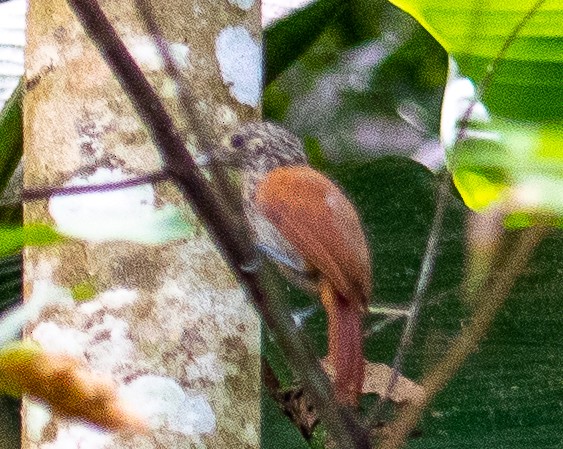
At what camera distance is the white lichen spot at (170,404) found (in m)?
1.12

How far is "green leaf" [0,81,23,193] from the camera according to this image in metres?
1.79

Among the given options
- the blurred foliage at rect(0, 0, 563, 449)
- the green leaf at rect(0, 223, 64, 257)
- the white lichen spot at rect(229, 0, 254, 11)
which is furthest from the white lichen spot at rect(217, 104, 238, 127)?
the green leaf at rect(0, 223, 64, 257)

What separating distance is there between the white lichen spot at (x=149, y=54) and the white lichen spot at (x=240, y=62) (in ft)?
0.20

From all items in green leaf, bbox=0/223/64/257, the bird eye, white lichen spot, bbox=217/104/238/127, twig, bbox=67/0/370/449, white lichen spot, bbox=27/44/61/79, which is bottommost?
the bird eye

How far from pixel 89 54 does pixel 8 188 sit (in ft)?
2.23

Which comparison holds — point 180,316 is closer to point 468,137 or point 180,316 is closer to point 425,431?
point 468,137

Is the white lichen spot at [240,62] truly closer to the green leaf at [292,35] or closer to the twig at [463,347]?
the green leaf at [292,35]

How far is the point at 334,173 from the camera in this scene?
2.07m

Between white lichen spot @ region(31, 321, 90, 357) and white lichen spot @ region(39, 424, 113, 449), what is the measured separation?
0.31 ft

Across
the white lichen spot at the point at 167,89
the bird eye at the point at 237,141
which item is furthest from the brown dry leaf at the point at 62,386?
the bird eye at the point at 237,141

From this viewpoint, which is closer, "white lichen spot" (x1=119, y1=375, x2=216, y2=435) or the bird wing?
"white lichen spot" (x1=119, y1=375, x2=216, y2=435)

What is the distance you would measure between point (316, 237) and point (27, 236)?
1.08 metres

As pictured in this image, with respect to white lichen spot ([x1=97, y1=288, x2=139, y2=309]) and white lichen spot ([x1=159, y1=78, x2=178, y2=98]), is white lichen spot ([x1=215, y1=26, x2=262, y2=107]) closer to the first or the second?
white lichen spot ([x1=159, y1=78, x2=178, y2=98])

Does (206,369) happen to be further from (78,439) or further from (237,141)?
(237,141)
